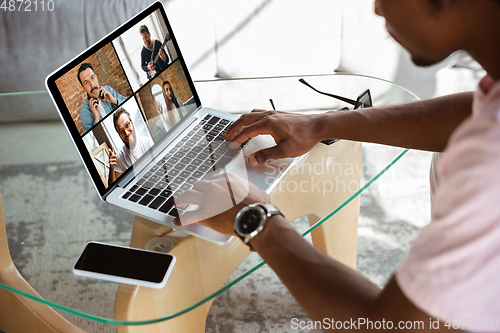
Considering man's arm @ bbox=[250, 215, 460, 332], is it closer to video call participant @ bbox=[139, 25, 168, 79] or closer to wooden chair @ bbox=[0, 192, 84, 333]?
video call participant @ bbox=[139, 25, 168, 79]

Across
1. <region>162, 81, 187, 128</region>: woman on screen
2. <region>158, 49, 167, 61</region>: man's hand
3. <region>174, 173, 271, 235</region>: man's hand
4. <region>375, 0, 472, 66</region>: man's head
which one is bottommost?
<region>174, 173, 271, 235</region>: man's hand

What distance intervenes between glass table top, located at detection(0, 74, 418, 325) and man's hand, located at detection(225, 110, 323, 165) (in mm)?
97

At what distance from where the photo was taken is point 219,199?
89cm

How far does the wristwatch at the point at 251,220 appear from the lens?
80cm

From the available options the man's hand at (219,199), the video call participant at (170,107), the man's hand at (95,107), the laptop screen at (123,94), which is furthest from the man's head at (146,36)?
the man's hand at (219,199)

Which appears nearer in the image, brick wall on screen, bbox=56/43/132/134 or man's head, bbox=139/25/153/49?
brick wall on screen, bbox=56/43/132/134

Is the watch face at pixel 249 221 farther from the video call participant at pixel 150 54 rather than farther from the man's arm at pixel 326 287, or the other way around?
the video call participant at pixel 150 54

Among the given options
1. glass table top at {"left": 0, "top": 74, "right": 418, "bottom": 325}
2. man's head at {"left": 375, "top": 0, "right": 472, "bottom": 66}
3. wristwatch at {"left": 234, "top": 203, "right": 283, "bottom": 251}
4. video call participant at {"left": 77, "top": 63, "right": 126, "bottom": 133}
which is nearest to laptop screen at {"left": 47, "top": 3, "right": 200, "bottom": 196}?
video call participant at {"left": 77, "top": 63, "right": 126, "bottom": 133}

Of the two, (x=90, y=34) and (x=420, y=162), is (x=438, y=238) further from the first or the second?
(x=90, y=34)

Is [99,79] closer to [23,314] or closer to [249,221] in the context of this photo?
[249,221]

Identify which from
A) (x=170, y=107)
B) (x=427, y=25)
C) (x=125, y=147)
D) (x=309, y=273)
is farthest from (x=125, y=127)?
(x=427, y=25)

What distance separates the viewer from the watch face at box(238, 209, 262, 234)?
81cm

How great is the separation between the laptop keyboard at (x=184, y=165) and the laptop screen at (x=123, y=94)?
0.17 feet

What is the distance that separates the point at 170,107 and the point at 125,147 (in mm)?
186
